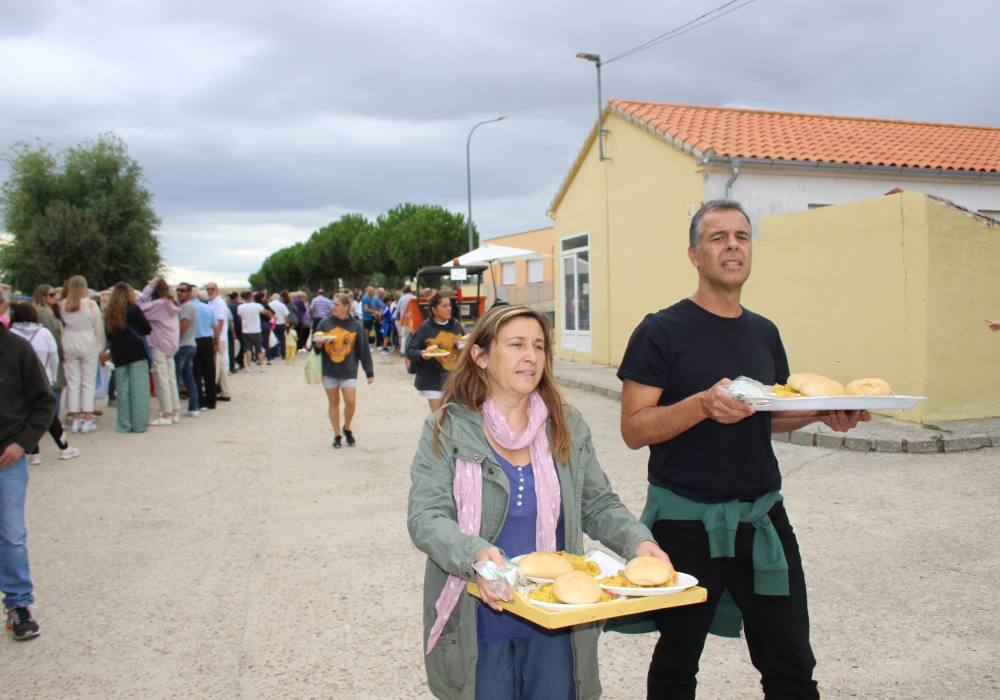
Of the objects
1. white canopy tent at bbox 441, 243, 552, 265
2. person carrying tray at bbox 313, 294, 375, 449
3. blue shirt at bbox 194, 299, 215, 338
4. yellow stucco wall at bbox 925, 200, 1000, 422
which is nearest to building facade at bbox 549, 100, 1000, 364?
white canopy tent at bbox 441, 243, 552, 265

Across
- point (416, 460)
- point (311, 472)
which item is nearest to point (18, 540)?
point (416, 460)

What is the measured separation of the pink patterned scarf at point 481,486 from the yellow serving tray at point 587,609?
0.42m

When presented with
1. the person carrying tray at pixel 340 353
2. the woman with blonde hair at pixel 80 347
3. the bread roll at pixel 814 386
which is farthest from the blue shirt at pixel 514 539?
the woman with blonde hair at pixel 80 347

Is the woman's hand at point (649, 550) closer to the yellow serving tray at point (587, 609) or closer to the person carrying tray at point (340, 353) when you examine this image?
the yellow serving tray at point (587, 609)

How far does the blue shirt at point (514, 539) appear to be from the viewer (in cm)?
242

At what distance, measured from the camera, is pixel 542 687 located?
241 centimetres

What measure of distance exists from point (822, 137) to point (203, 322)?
41.6ft

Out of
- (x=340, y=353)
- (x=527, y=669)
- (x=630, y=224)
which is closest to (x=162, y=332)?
(x=340, y=353)

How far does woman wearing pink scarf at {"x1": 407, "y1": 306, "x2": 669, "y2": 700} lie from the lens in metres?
2.37

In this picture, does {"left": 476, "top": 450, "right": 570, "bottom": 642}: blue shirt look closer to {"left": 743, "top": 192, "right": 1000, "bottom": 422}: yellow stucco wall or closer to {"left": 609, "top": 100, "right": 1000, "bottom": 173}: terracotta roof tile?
{"left": 743, "top": 192, "right": 1000, "bottom": 422}: yellow stucco wall

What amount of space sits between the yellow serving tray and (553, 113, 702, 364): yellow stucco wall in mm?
12972

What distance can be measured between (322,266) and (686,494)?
87496 mm

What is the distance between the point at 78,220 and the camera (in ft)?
118

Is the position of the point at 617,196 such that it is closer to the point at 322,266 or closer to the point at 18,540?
the point at 18,540
